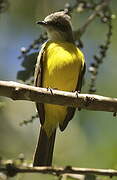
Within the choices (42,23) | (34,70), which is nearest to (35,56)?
(34,70)

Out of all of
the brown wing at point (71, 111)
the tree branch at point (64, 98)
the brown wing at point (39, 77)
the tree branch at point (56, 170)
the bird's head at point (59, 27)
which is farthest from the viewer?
the bird's head at point (59, 27)

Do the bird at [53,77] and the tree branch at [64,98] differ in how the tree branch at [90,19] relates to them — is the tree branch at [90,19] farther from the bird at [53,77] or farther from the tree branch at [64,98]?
the tree branch at [64,98]

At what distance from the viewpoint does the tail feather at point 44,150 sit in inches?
190

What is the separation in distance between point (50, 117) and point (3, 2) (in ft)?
3.59

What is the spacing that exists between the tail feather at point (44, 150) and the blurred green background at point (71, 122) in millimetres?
725

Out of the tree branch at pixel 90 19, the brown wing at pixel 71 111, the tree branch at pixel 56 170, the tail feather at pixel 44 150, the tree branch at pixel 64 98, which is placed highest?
the tree branch at pixel 90 19

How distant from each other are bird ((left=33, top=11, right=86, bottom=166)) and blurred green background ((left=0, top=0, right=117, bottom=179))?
27.5 inches

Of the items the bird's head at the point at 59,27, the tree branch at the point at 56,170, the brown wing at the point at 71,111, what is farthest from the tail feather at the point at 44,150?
the bird's head at the point at 59,27

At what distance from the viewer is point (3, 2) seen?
496 cm

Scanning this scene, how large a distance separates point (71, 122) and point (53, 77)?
207 cm

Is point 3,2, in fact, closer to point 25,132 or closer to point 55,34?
point 55,34

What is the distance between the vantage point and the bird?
4.85 metres

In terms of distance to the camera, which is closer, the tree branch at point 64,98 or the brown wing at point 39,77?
the tree branch at point 64,98

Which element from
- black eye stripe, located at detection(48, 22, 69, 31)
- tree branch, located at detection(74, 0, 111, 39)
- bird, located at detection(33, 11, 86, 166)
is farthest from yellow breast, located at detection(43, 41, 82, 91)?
black eye stripe, located at detection(48, 22, 69, 31)
